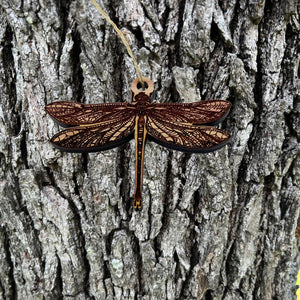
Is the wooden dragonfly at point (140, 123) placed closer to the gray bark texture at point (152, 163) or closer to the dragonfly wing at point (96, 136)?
the dragonfly wing at point (96, 136)

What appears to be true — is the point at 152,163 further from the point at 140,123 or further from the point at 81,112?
the point at 81,112

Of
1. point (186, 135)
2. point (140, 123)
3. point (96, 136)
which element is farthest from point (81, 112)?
point (186, 135)

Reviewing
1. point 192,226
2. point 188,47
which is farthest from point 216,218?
point 188,47

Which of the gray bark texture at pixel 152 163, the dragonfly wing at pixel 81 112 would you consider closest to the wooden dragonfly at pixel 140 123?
the dragonfly wing at pixel 81 112

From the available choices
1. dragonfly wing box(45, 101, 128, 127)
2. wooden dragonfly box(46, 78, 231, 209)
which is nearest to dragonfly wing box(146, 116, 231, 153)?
wooden dragonfly box(46, 78, 231, 209)

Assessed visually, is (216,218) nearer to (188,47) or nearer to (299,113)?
(299,113)
